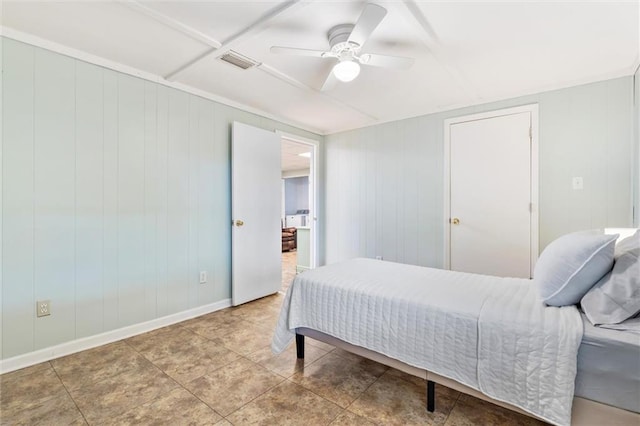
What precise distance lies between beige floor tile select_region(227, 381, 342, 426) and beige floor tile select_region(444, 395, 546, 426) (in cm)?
62

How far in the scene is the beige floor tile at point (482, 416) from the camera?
1.49 meters

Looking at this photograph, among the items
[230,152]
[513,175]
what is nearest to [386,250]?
[513,175]

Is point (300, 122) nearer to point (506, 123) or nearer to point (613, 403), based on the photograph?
point (506, 123)

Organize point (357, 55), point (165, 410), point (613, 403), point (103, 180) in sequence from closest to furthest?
1. point (613, 403)
2. point (165, 410)
3. point (357, 55)
4. point (103, 180)

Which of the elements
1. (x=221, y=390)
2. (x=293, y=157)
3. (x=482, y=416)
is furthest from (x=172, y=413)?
(x=293, y=157)

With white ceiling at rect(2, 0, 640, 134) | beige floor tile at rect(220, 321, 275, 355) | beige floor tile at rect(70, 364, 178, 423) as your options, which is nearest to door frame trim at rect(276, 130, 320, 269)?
white ceiling at rect(2, 0, 640, 134)

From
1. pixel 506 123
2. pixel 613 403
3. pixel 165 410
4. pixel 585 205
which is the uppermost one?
pixel 506 123

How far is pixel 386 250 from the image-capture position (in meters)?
4.02

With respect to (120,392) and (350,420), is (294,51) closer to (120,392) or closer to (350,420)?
(350,420)

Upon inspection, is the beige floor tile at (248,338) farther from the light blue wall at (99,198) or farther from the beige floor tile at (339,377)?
the light blue wall at (99,198)

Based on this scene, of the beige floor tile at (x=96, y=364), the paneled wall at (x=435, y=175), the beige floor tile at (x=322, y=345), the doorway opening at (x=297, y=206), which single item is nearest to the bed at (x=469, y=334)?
the beige floor tile at (x=322, y=345)

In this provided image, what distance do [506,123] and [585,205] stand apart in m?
1.09

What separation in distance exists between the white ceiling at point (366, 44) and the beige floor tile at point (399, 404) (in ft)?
7.57

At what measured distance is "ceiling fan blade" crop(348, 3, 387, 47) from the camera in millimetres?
1539
